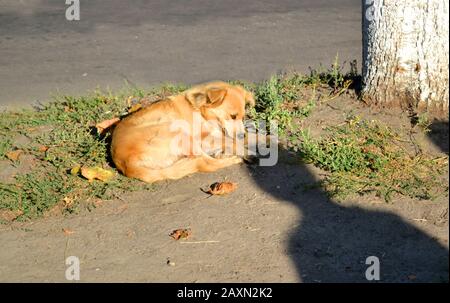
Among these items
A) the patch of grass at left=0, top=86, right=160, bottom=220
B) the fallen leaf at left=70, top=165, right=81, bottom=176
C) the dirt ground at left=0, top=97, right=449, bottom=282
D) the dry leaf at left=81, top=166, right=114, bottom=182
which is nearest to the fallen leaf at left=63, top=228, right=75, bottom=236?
the dirt ground at left=0, top=97, right=449, bottom=282

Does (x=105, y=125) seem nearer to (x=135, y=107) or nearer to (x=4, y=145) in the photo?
(x=135, y=107)

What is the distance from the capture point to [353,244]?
5.03m

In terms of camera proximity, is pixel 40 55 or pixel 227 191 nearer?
pixel 227 191

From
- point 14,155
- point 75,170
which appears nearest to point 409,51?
point 75,170

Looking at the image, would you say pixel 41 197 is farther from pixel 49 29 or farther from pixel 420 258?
pixel 49 29

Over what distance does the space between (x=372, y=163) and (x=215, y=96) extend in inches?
60.4

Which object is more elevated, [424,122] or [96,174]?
[424,122]

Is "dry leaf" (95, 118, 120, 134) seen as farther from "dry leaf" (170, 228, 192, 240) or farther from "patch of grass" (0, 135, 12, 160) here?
"dry leaf" (170, 228, 192, 240)

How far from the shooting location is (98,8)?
1170 cm

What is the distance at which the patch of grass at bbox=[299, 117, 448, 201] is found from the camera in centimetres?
557

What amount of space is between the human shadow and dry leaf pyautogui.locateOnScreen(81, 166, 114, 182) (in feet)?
4.76

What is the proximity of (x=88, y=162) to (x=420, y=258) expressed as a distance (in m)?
3.10

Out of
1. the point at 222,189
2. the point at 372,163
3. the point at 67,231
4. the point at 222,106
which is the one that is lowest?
the point at 67,231

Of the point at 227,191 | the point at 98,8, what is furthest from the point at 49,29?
the point at 227,191
